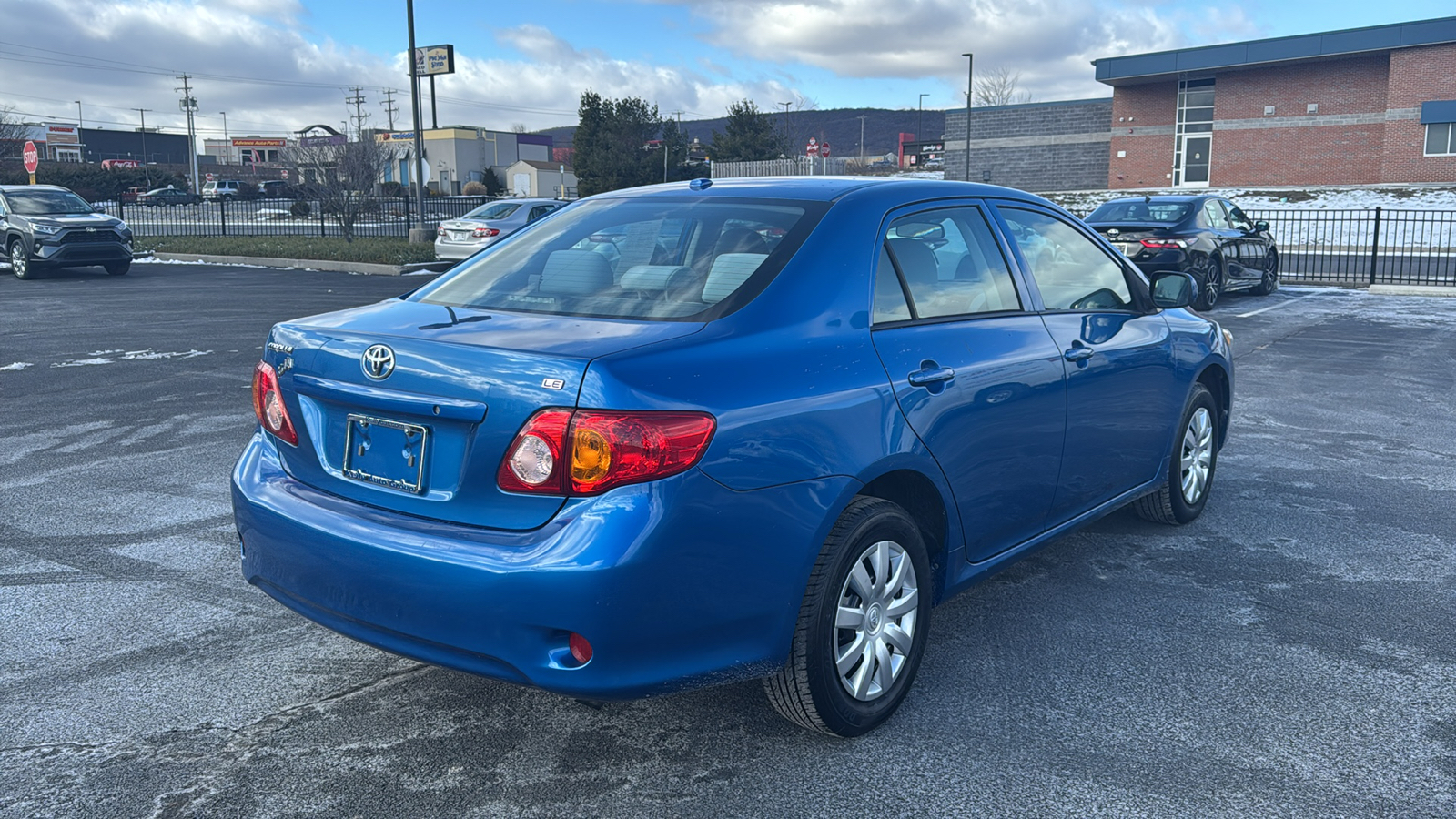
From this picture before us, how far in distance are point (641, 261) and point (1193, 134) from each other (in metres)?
54.5

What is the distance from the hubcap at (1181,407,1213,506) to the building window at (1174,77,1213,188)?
50.3 meters

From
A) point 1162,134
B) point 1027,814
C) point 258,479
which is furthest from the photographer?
point 1162,134

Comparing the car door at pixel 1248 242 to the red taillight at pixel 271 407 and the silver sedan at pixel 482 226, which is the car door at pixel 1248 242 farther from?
the red taillight at pixel 271 407

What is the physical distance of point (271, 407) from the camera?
11.2 feet

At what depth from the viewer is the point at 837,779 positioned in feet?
10.3

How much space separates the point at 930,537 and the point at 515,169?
91446 mm

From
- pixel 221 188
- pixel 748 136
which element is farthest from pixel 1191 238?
pixel 221 188

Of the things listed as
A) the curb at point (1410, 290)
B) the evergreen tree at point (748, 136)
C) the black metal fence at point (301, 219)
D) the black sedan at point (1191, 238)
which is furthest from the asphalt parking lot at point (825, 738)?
the evergreen tree at point (748, 136)

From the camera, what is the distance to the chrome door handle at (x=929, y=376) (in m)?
3.43

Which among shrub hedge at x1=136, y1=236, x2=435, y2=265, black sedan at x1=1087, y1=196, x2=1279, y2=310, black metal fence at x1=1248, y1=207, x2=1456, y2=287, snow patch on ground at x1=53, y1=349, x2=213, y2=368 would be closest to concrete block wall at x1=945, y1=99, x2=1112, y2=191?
black metal fence at x1=1248, y1=207, x2=1456, y2=287

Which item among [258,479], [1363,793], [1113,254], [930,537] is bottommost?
[1363,793]

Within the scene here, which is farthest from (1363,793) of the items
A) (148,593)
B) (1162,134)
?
(1162,134)

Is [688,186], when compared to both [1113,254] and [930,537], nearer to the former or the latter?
[930,537]

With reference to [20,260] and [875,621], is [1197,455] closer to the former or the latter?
[875,621]
